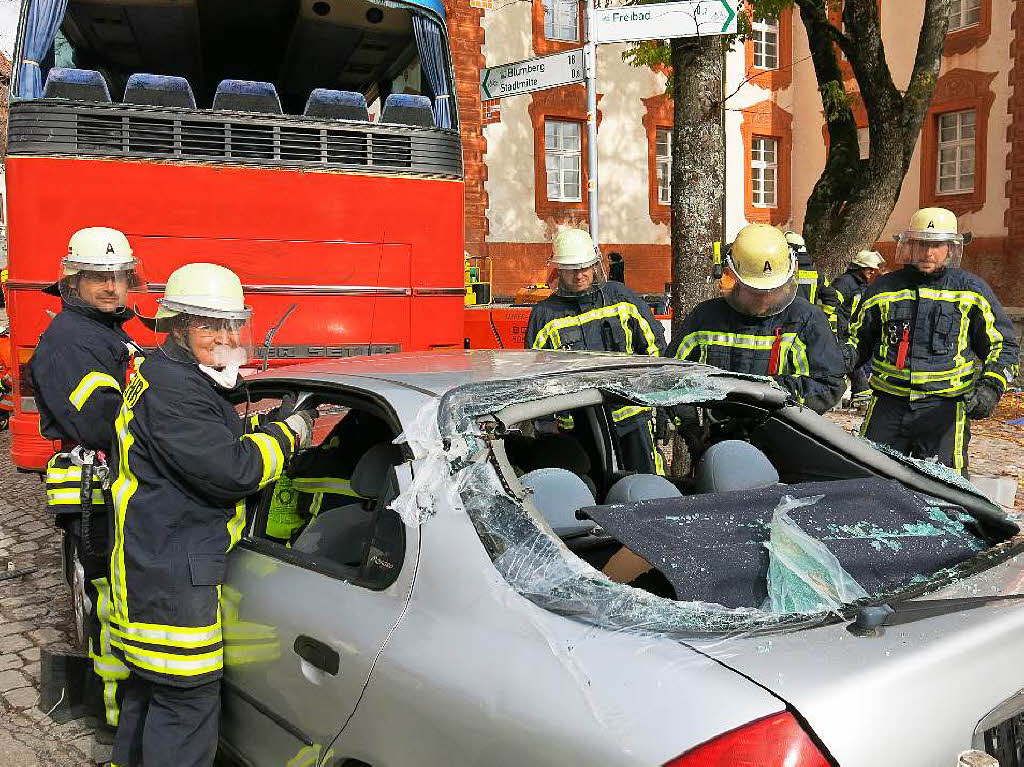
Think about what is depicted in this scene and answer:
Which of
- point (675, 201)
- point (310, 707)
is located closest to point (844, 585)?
point (310, 707)

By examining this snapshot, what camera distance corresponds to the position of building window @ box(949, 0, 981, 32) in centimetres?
1808

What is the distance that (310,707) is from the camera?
219 centimetres

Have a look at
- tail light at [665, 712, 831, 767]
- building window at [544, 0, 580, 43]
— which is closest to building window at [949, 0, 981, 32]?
building window at [544, 0, 580, 43]

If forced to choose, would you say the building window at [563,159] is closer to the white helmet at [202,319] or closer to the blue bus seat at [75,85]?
the blue bus seat at [75,85]

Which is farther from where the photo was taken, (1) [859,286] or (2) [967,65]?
(2) [967,65]

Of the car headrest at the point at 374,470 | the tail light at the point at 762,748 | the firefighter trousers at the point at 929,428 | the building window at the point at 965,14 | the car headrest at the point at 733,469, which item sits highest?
the building window at the point at 965,14

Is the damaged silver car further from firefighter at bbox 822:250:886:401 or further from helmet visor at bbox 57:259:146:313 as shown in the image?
firefighter at bbox 822:250:886:401

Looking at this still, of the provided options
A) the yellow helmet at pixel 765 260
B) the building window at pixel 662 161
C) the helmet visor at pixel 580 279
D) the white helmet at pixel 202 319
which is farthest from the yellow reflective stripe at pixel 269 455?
the building window at pixel 662 161

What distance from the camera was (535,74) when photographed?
643cm

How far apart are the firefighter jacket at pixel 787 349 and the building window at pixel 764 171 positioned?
64.4ft

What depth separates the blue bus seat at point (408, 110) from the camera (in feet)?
19.9

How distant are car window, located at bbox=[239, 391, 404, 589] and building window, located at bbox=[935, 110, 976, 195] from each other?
19.1m

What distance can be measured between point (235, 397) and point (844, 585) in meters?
1.84

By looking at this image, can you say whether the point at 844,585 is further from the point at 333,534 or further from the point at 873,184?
the point at 873,184
